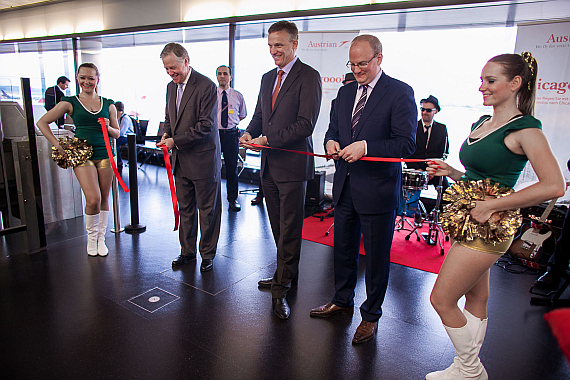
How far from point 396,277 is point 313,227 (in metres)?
1.70

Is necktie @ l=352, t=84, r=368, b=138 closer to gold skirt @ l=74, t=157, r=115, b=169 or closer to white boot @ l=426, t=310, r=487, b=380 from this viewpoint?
white boot @ l=426, t=310, r=487, b=380

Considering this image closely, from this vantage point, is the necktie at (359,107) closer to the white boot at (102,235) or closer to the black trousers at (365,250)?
the black trousers at (365,250)

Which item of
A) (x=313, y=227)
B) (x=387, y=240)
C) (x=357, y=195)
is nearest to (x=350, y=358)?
(x=387, y=240)

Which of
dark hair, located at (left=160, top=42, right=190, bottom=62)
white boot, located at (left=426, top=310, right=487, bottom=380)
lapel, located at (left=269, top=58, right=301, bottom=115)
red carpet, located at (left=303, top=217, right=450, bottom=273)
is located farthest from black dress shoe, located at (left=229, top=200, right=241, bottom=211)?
white boot, located at (left=426, top=310, right=487, bottom=380)

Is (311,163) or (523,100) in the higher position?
(523,100)

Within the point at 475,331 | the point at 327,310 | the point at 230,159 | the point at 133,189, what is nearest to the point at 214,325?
the point at 327,310

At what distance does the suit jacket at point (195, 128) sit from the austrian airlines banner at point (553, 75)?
12.8ft

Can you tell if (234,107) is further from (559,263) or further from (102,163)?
(559,263)

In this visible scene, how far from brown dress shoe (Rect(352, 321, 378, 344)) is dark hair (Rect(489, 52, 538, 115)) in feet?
5.40

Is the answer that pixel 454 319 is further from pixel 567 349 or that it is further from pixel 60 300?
pixel 60 300

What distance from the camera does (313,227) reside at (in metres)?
5.25

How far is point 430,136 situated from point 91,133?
402 cm

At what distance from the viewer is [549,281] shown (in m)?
Result: 3.57

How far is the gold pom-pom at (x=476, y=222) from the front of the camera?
5.81ft
